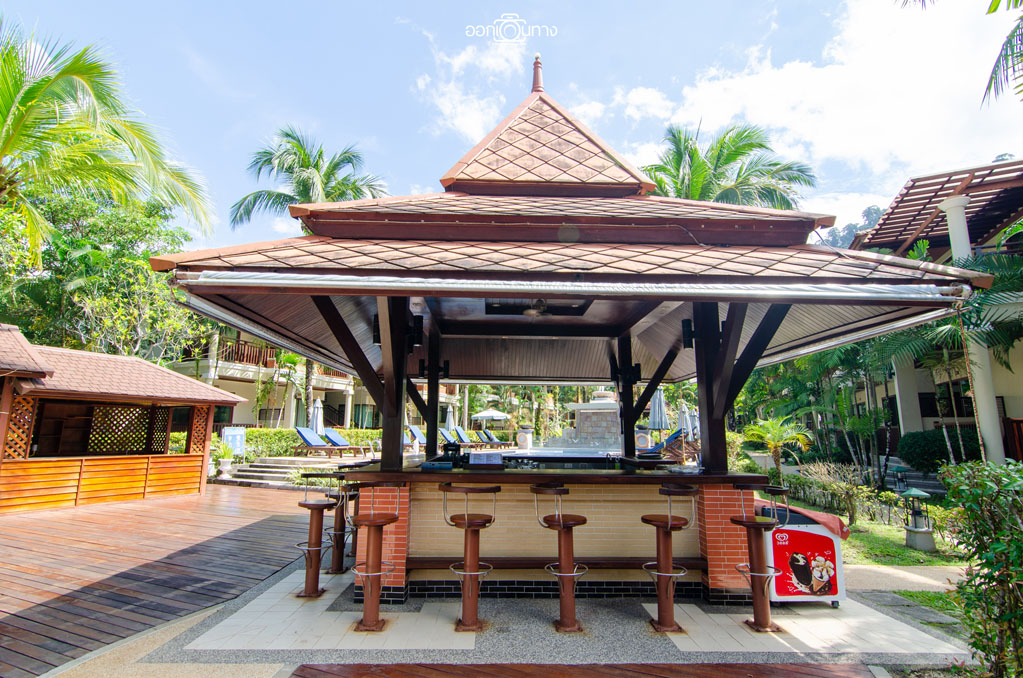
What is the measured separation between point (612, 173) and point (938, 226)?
10868 millimetres

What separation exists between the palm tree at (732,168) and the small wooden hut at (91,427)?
14.9m

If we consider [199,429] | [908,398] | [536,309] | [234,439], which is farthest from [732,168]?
[234,439]

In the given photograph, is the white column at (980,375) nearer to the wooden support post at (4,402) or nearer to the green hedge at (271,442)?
the wooden support post at (4,402)

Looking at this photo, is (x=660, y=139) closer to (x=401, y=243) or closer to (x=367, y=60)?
(x=367, y=60)

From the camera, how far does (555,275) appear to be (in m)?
3.53

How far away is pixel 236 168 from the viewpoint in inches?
724

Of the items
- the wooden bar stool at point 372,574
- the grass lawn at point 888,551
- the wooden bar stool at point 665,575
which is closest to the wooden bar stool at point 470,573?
the wooden bar stool at point 372,574

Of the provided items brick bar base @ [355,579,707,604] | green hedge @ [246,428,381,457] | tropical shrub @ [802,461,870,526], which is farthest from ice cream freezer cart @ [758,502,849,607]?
green hedge @ [246,428,381,457]

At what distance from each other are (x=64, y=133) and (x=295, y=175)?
41.5 ft

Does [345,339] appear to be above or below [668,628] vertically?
above

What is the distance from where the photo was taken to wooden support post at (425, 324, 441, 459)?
7654mm

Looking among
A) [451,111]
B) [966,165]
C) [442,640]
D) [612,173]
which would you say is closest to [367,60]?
[451,111]

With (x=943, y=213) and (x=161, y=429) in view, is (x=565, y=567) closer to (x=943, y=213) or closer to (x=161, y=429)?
(x=943, y=213)

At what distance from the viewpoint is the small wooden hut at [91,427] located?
30.3ft
